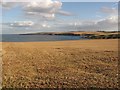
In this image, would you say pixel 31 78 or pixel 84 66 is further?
pixel 84 66

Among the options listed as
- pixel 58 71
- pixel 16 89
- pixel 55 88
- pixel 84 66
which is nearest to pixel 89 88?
pixel 55 88

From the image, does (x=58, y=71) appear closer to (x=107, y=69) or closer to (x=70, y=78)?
(x=70, y=78)

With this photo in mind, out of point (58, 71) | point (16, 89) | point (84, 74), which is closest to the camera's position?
point (16, 89)

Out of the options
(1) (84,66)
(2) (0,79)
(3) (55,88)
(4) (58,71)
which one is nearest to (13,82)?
(2) (0,79)

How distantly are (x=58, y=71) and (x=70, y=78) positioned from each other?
2.03 metres

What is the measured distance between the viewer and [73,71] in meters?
15.7

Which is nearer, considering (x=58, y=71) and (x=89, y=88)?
(x=89, y=88)

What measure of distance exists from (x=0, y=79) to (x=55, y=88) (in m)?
3.32

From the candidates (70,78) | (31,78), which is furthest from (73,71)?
(31,78)

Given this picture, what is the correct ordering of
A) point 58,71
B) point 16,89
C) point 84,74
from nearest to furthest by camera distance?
1. point 16,89
2. point 84,74
3. point 58,71

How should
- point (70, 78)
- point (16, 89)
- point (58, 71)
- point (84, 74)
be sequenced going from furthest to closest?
1. point (58, 71)
2. point (84, 74)
3. point (70, 78)
4. point (16, 89)

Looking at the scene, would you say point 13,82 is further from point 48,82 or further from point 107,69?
point 107,69

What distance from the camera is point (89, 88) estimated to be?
38.3 ft

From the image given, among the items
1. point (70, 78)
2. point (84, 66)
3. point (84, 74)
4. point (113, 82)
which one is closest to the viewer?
point (113, 82)
